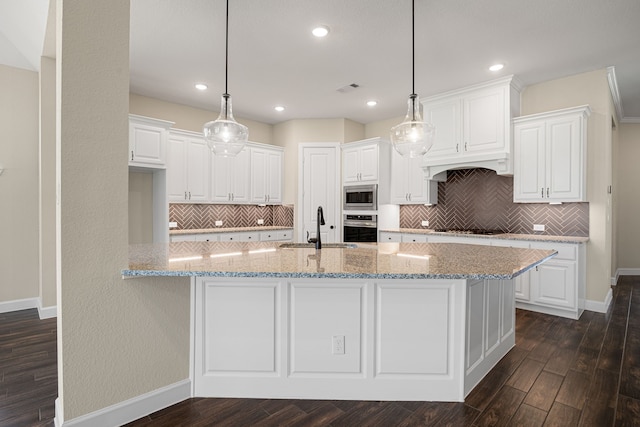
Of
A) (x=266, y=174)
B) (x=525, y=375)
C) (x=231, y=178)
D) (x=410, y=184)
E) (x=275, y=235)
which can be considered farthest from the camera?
(x=266, y=174)

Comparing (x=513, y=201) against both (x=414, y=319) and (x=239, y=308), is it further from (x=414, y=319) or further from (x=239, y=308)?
(x=239, y=308)

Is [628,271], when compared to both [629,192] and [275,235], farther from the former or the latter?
[275,235]

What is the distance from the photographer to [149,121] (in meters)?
4.56

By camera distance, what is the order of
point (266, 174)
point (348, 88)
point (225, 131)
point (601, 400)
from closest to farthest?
point (601, 400) < point (225, 131) < point (348, 88) < point (266, 174)

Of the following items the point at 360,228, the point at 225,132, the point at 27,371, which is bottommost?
the point at 27,371

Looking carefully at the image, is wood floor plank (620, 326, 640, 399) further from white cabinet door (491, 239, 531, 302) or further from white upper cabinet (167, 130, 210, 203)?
white upper cabinet (167, 130, 210, 203)

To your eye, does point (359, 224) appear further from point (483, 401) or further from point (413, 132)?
point (483, 401)

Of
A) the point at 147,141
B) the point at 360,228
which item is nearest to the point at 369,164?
the point at 360,228

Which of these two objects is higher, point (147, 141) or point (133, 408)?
point (147, 141)

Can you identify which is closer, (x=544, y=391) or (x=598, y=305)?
(x=544, y=391)

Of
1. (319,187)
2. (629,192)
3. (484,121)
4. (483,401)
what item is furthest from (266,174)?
(629,192)

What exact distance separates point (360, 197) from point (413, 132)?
3064mm

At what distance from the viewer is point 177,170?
508 centimetres

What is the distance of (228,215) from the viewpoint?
612cm
